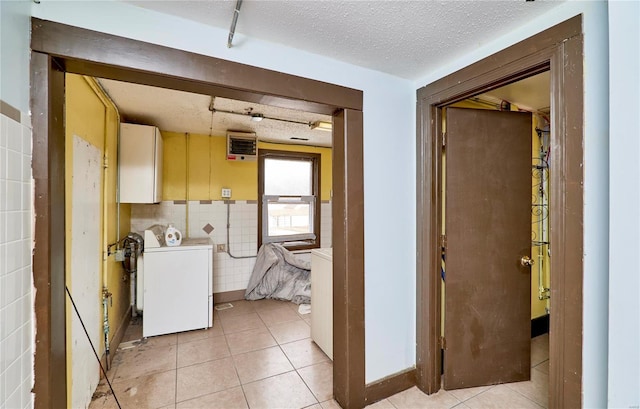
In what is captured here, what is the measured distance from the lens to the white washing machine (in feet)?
8.71

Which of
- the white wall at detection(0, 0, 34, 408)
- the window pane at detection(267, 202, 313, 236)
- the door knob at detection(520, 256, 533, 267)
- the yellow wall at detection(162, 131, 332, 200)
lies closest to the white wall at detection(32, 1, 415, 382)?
the door knob at detection(520, 256, 533, 267)

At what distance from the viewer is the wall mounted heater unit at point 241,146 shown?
335cm

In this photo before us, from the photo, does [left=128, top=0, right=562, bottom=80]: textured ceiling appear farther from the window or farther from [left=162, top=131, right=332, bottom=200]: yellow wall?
the window

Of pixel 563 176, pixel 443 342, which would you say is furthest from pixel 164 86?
pixel 443 342

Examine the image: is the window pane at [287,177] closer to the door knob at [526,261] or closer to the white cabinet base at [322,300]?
the white cabinet base at [322,300]

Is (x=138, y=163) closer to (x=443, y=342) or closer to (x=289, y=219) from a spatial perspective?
(x=289, y=219)

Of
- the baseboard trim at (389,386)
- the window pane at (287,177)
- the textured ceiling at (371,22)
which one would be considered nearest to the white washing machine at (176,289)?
the window pane at (287,177)

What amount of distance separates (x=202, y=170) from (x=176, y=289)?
4.99 ft

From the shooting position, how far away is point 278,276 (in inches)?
147

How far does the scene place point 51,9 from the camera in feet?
3.64

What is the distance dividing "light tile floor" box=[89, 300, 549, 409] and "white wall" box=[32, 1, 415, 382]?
1.23 feet

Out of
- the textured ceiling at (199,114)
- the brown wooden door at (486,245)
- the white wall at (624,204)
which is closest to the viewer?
the white wall at (624,204)

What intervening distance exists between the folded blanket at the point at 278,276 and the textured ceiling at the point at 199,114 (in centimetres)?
161

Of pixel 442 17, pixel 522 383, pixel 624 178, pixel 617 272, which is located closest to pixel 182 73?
pixel 442 17
